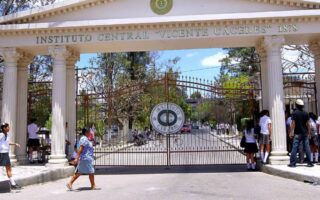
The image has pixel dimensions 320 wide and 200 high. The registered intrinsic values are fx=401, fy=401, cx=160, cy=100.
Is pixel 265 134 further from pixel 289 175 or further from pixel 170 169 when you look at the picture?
pixel 170 169

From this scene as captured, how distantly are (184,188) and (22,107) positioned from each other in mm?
9122

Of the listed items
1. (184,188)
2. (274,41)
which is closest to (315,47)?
(274,41)

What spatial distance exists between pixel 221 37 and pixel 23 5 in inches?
493

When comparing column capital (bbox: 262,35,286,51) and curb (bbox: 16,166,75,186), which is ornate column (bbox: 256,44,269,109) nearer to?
column capital (bbox: 262,35,286,51)

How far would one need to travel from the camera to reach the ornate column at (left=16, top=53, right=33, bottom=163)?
15979 mm

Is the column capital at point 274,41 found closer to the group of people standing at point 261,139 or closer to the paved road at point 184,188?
the group of people standing at point 261,139

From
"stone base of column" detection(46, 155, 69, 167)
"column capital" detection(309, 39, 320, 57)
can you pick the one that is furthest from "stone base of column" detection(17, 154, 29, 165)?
"column capital" detection(309, 39, 320, 57)

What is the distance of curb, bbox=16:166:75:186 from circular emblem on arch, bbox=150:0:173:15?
6.41 m

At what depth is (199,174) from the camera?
43.1ft

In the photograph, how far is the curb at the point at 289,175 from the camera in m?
10.1

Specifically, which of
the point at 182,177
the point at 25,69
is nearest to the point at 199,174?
the point at 182,177

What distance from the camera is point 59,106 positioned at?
573 inches

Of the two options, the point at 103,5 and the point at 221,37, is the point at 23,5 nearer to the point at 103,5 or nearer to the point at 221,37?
the point at 103,5

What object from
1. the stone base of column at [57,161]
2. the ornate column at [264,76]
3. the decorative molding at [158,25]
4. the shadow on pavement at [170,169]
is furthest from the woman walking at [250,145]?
the stone base of column at [57,161]
